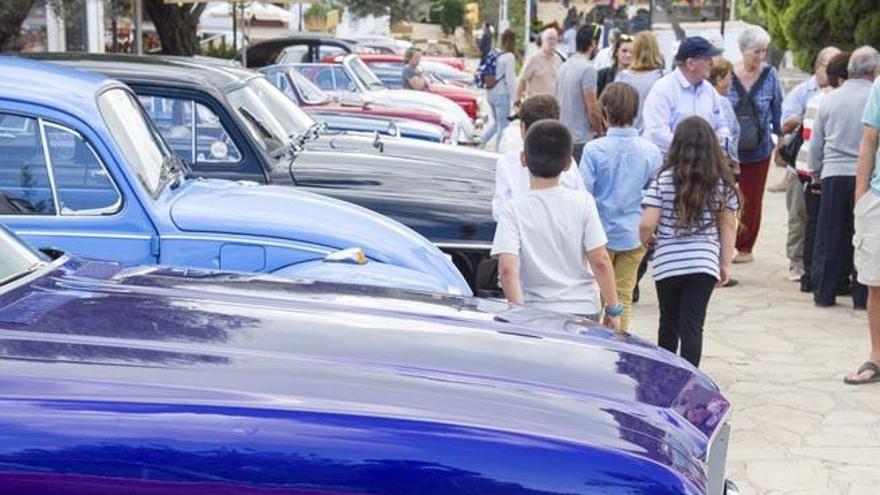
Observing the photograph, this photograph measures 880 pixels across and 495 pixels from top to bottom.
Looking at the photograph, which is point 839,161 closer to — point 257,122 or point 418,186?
point 418,186

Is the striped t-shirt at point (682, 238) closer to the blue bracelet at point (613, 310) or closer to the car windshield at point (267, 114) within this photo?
the blue bracelet at point (613, 310)

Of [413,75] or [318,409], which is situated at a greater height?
[413,75]

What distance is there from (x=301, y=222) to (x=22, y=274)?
105 inches

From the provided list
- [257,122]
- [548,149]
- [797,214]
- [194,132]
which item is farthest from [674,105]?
[548,149]

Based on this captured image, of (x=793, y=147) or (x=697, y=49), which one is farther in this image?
(x=793, y=147)

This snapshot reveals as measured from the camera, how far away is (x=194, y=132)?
7.58 m

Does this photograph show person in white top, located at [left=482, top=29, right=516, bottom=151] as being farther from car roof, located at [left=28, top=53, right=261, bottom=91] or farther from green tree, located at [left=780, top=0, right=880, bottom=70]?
car roof, located at [left=28, top=53, right=261, bottom=91]

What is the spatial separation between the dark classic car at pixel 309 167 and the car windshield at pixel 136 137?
1159mm

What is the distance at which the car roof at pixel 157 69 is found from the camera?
7.41m

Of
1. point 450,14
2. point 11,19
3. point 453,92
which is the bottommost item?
point 453,92

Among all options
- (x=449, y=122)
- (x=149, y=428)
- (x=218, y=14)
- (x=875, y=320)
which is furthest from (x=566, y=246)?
(x=218, y=14)

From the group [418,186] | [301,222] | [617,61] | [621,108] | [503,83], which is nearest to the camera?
[301,222]

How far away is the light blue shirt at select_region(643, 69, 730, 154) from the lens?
8.47 metres

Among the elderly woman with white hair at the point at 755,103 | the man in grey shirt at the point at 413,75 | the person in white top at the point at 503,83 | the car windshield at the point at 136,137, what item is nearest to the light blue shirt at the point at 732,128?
the elderly woman with white hair at the point at 755,103
